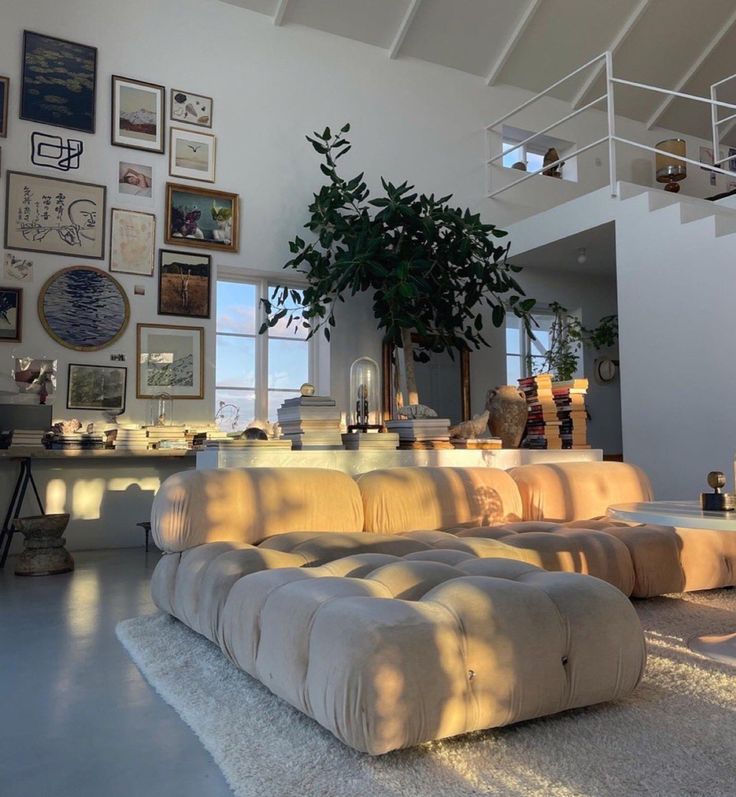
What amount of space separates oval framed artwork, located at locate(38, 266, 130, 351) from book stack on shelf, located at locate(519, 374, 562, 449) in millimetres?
2871

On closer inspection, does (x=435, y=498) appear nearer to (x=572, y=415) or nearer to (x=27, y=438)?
(x=572, y=415)

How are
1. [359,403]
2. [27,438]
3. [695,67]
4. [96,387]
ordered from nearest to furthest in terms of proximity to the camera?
[359,403] < [27,438] < [96,387] < [695,67]

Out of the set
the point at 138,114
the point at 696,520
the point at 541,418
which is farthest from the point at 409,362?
the point at 696,520

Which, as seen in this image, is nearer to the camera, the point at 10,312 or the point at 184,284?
the point at 10,312

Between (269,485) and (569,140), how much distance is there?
6.04 meters

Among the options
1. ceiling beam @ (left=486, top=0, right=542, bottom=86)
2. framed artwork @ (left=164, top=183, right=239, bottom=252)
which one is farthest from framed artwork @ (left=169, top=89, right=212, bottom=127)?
ceiling beam @ (left=486, top=0, right=542, bottom=86)

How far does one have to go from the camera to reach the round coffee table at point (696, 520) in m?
2.03

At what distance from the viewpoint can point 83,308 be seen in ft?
17.1

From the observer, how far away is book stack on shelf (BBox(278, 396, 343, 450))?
3.79m

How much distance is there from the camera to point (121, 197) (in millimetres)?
5406

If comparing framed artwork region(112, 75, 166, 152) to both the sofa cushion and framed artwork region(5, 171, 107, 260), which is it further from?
the sofa cushion

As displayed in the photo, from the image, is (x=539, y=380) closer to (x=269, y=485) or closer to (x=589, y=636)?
(x=269, y=485)

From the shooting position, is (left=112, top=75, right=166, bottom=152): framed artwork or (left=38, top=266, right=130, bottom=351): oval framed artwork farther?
(left=112, top=75, right=166, bottom=152): framed artwork

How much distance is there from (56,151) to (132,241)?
0.76 meters
